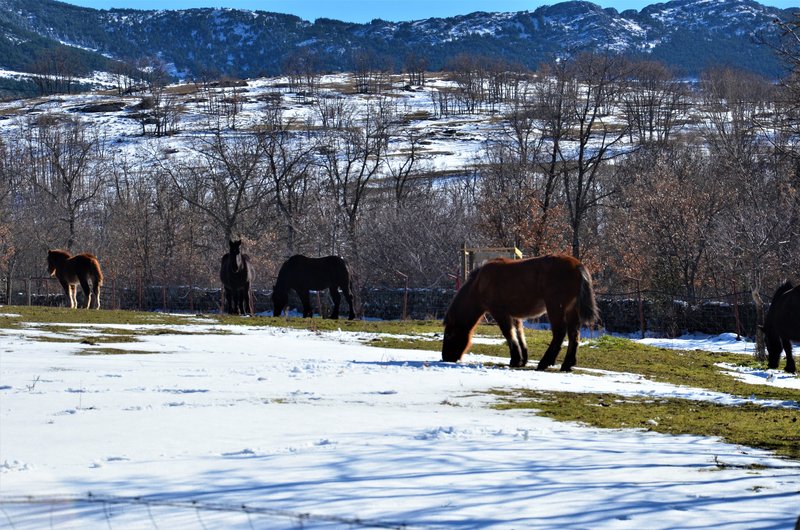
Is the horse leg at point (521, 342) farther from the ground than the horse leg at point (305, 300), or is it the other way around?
the horse leg at point (521, 342)

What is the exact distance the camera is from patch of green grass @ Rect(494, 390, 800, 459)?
24.7ft

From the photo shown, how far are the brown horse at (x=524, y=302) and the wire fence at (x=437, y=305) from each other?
31.9 feet

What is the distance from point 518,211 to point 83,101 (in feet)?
451

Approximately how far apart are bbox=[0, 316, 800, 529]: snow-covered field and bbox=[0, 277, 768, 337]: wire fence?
15456 millimetres

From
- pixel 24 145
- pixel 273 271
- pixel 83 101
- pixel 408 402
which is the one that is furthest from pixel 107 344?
pixel 83 101

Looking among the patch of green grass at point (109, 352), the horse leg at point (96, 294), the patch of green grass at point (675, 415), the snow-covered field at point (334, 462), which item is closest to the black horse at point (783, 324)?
the patch of green grass at point (675, 415)

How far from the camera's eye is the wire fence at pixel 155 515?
403 cm

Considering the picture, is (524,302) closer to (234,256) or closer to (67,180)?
(234,256)

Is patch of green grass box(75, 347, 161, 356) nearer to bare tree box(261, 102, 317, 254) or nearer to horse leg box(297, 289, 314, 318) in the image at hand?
horse leg box(297, 289, 314, 318)

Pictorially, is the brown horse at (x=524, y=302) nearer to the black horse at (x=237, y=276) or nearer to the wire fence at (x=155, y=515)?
the wire fence at (x=155, y=515)

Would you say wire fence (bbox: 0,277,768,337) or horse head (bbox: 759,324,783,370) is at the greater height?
horse head (bbox: 759,324,783,370)

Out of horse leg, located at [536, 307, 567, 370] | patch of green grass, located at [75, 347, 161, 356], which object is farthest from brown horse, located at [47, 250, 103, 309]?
horse leg, located at [536, 307, 567, 370]

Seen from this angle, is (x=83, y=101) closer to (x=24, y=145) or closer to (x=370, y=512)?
(x=24, y=145)

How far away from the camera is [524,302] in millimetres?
13688
